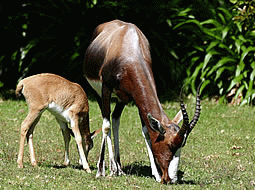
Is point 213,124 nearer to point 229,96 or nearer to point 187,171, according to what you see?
point 229,96

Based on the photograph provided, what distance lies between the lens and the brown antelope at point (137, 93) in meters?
7.12

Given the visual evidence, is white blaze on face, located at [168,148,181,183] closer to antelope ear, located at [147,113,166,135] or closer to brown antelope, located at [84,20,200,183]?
brown antelope, located at [84,20,200,183]

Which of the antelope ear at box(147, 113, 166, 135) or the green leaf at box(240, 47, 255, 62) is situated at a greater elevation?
the antelope ear at box(147, 113, 166, 135)

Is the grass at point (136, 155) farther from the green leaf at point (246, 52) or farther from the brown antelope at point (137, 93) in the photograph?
the green leaf at point (246, 52)

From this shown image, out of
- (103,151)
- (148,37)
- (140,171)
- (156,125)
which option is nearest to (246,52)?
(148,37)

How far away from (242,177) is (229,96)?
6957 millimetres

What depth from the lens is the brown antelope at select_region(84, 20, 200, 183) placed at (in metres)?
7.12

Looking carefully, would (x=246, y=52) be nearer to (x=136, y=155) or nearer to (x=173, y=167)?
(x=136, y=155)

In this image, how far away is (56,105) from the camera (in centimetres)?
827

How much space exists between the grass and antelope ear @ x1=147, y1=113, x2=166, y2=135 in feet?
2.24

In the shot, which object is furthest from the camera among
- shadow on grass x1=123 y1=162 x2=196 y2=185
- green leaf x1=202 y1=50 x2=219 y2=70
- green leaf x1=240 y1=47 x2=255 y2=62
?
green leaf x1=202 y1=50 x2=219 y2=70

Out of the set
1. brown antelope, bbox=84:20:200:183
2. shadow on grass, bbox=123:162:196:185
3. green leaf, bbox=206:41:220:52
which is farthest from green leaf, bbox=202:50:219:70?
shadow on grass, bbox=123:162:196:185

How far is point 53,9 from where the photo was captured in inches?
609

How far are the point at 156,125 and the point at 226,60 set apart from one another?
25.1 ft
